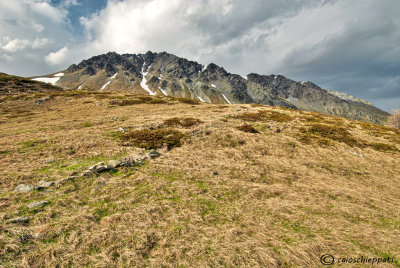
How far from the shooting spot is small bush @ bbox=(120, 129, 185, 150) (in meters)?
15.5

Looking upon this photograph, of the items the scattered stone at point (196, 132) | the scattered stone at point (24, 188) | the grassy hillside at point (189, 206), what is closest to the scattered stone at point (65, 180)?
the grassy hillside at point (189, 206)

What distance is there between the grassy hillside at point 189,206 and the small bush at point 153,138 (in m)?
0.11

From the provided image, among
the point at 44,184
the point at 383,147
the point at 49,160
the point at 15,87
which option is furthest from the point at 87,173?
the point at 15,87

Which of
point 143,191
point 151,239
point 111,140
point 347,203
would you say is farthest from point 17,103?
point 347,203

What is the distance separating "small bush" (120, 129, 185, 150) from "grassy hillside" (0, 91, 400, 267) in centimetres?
11

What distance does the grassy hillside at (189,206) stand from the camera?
5734 millimetres

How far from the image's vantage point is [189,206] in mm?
8234

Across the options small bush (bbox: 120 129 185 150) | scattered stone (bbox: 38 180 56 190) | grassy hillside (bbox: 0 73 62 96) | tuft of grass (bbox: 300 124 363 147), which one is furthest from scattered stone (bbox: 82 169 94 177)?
grassy hillside (bbox: 0 73 62 96)

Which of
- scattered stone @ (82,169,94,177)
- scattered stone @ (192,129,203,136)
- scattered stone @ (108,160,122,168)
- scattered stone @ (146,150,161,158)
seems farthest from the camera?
scattered stone @ (192,129,203,136)

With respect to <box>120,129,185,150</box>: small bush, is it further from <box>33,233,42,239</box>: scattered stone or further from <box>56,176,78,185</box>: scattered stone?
<box>33,233,42,239</box>: scattered stone

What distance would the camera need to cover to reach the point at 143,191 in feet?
29.3

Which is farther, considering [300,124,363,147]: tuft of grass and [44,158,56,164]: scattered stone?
[300,124,363,147]: tuft of grass

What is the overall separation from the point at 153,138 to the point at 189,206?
389 inches

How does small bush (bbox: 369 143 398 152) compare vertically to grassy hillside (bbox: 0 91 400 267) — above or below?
above
